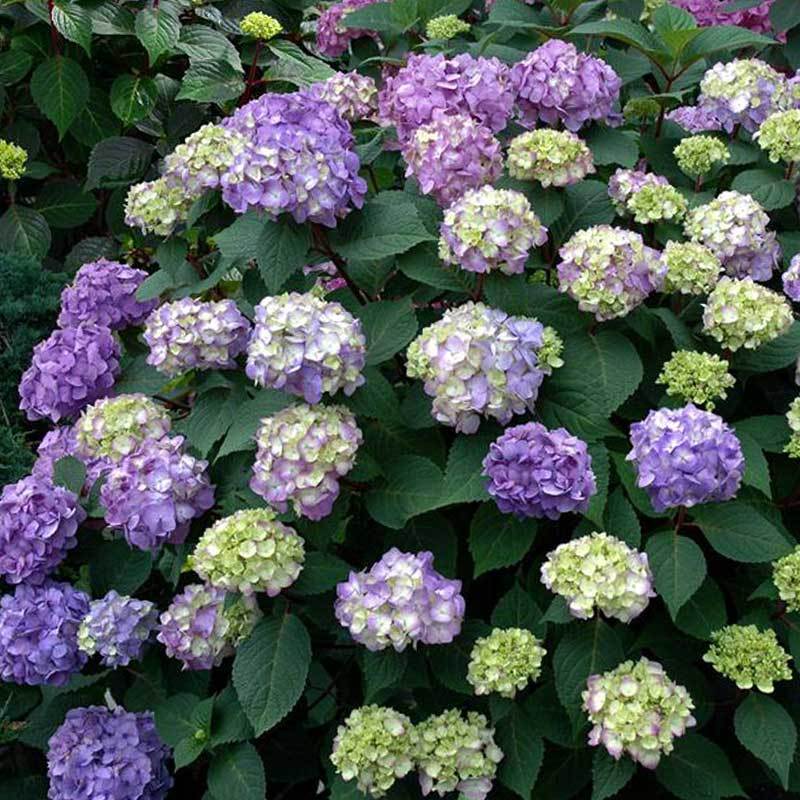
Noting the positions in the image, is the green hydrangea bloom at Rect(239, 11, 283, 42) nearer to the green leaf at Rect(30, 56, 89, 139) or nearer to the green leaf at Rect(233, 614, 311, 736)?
the green leaf at Rect(30, 56, 89, 139)

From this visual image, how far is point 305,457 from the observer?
178 centimetres

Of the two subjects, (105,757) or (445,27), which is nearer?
(105,757)

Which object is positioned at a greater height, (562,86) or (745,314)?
(562,86)

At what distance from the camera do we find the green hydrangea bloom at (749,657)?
1.81m

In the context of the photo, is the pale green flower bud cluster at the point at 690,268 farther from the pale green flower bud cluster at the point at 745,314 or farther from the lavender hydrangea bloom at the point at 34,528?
the lavender hydrangea bloom at the point at 34,528

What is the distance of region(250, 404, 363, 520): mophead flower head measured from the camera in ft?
5.85

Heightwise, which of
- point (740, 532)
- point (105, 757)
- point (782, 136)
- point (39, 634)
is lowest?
point (105, 757)

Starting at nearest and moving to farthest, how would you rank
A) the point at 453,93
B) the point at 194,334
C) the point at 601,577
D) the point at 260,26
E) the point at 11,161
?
the point at 601,577
the point at 194,334
the point at 453,93
the point at 11,161
the point at 260,26

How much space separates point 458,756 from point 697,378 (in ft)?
2.10

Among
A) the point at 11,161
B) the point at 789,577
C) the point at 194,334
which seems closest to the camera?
the point at 789,577

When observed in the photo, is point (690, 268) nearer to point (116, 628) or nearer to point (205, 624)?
point (205, 624)

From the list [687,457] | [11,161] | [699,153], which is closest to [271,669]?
[687,457]

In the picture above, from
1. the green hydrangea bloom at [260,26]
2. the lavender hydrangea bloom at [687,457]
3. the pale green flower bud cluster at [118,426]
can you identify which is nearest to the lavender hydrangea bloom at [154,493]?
the pale green flower bud cluster at [118,426]

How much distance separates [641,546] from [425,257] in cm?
56
